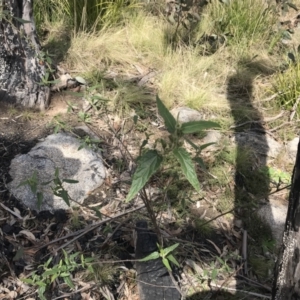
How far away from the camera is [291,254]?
5.00ft

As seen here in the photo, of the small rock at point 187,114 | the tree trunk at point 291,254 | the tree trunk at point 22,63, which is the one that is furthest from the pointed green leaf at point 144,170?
the small rock at point 187,114

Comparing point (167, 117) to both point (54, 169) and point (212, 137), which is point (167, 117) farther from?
point (212, 137)

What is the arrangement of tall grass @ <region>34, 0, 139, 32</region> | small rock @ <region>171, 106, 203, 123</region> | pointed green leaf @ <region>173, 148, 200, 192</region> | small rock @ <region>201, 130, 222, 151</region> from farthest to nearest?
tall grass @ <region>34, 0, 139, 32</region>, small rock @ <region>171, 106, 203, 123</region>, small rock @ <region>201, 130, 222, 151</region>, pointed green leaf @ <region>173, 148, 200, 192</region>

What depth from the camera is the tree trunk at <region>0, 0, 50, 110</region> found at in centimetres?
335

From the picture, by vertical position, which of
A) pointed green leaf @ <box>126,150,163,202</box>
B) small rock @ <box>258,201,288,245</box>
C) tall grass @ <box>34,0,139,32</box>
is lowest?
small rock @ <box>258,201,288,245</box>

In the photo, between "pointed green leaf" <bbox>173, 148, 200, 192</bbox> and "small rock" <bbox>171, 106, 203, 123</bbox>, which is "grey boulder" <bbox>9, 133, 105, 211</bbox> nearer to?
"small rock" <bbox>171, 106, 203, 123</bbox>

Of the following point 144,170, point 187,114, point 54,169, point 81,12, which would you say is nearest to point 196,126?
point 144,170

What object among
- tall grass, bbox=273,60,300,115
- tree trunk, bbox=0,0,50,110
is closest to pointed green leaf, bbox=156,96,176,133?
tree trunk, bbox=0,0,50,110

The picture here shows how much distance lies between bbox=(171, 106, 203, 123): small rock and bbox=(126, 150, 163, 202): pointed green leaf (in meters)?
2.27

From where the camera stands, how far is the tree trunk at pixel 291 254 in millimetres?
1474

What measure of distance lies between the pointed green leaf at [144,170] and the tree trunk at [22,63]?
2.09 meters

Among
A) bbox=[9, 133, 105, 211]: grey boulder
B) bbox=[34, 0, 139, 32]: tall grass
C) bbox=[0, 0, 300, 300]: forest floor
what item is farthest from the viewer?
bbox=[34, 0, 139, 32]: tall grass

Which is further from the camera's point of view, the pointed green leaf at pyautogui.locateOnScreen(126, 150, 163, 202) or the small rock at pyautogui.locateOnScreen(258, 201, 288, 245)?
the small rock at pyautogui.locateOnScreen(258, 201, 288, 245)

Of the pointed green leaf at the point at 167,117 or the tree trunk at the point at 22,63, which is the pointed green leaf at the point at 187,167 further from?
the tree trunk at the point at 22,63
